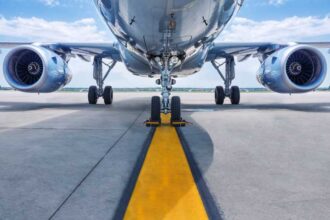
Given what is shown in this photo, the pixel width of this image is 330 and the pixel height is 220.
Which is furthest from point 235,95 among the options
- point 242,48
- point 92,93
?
point 92,93

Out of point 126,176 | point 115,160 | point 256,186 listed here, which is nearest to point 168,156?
point 115,160

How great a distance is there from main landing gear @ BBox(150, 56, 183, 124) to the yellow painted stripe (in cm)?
169

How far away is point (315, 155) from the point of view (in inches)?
102

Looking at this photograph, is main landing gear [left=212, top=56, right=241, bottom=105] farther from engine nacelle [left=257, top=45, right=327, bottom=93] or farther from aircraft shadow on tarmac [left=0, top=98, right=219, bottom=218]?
aircraft shadow on tarmac [left=0, top=98, right=219, bottom=218]

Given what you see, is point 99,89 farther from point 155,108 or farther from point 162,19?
point 162,19

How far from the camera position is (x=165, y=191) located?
1736mm

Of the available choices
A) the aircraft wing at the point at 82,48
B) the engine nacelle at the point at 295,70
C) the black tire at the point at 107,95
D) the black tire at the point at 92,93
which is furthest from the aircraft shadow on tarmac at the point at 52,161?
the black tire at the point at 107,95

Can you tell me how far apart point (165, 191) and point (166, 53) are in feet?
10.7

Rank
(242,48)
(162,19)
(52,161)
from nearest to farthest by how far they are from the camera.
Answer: (52,161) → (162,19) → (242,48)

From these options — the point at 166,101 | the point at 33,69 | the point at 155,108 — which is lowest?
the point at 155,108

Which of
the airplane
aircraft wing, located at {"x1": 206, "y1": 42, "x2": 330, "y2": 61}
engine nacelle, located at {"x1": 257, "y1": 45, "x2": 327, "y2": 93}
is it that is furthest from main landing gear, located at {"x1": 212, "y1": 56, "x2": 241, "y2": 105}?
engine nacelle, located at {"x1": 257, "y1": 45, "x2": 327, "y2": 93}

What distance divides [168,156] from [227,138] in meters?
1.06

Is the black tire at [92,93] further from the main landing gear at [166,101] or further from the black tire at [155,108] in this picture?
the black tire at [155,108]

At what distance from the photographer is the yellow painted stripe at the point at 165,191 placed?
142 centimetres
